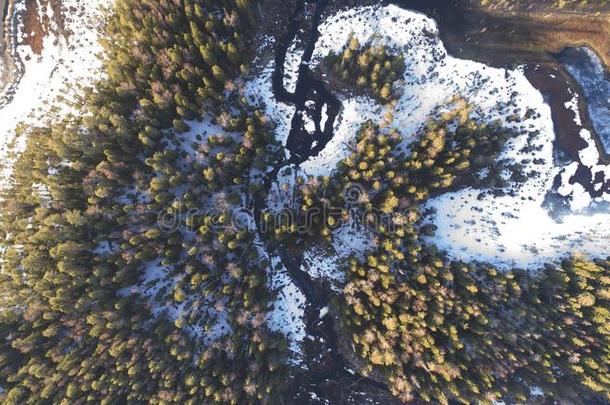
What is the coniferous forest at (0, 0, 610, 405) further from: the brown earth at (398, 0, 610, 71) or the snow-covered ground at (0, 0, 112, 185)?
the brown earth at (398, 0, 610, 71)

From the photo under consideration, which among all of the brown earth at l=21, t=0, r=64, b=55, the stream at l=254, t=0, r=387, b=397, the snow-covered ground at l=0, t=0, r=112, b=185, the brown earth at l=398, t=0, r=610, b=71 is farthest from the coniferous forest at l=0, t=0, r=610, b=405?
the brown earth at l=21, t=0, r=64, b=55

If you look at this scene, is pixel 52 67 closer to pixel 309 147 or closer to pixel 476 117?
pixel 309 147

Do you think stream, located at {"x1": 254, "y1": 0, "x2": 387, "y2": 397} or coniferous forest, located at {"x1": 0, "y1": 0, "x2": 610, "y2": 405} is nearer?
coniferous forest, located at {"x1": 0, "y1": 0, "x2": 610, "y2": 405}

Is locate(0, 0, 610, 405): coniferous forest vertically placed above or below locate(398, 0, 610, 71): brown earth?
below

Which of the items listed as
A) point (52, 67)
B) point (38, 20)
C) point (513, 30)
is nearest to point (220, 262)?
point (52, 67)

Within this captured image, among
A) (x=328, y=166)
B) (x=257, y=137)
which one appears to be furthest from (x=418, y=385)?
(x=257, y=137)

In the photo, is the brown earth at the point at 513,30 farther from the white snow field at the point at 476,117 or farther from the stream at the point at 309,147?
the stream at the point at 309,147
